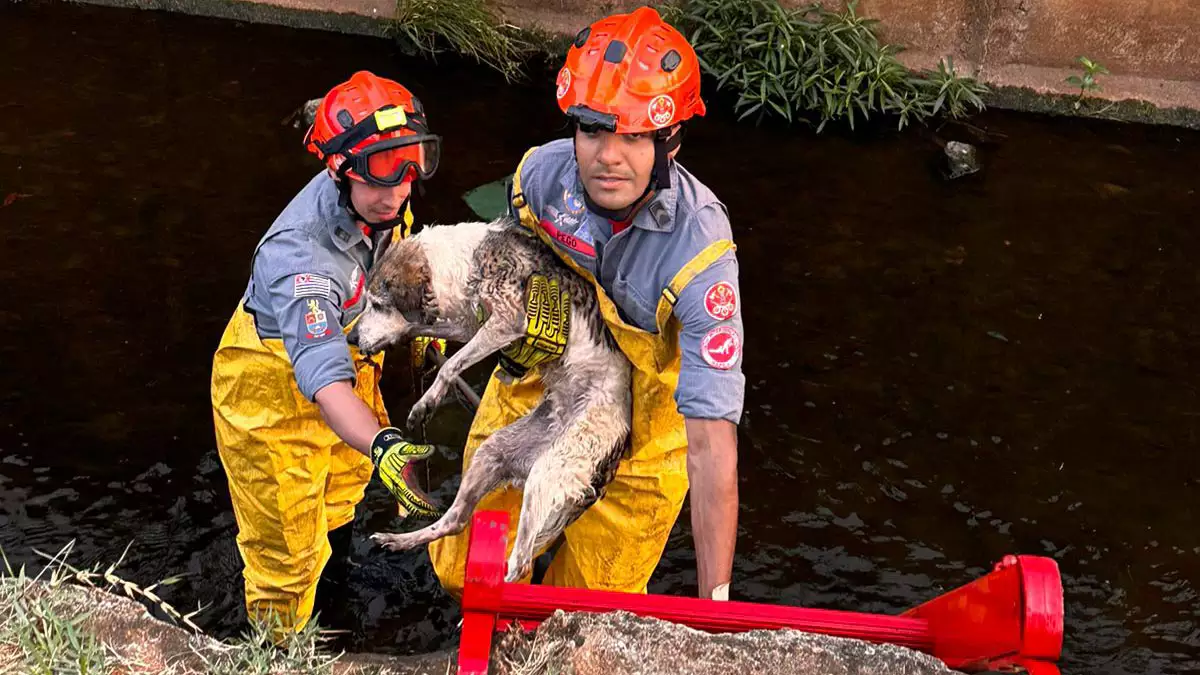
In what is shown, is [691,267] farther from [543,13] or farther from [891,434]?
[543,13]

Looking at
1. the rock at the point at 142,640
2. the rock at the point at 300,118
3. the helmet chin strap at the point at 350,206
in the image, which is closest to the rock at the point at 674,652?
the rock at the point at 142,640

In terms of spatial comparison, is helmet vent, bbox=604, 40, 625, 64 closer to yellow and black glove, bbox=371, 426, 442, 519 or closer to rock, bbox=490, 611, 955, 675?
yellow and black glove, bbox=371, 426, 442, 519

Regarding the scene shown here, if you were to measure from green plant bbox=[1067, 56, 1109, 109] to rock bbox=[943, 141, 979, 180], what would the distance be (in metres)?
1.50

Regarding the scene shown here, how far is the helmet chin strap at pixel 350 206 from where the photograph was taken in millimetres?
3852

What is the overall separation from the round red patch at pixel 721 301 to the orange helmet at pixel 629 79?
0.52 metres

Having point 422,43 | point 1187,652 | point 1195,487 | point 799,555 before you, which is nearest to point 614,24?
point 799,555

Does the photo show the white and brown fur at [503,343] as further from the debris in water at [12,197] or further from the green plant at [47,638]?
the debris in water at [12,197]

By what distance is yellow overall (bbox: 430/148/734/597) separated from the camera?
381 cm

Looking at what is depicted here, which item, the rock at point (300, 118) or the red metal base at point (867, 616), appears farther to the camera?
the rock at point (300, 118)

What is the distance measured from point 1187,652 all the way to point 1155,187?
4589 millimetres

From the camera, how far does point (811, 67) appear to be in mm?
9289

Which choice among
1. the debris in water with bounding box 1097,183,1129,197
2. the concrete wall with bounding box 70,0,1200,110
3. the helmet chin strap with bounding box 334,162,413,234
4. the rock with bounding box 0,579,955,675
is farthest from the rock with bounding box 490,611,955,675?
the concrete wall with bounding box 70,0,1200,110

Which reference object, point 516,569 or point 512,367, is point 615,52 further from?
point 516,569

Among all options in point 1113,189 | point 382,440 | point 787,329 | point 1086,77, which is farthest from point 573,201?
point 1086,77
